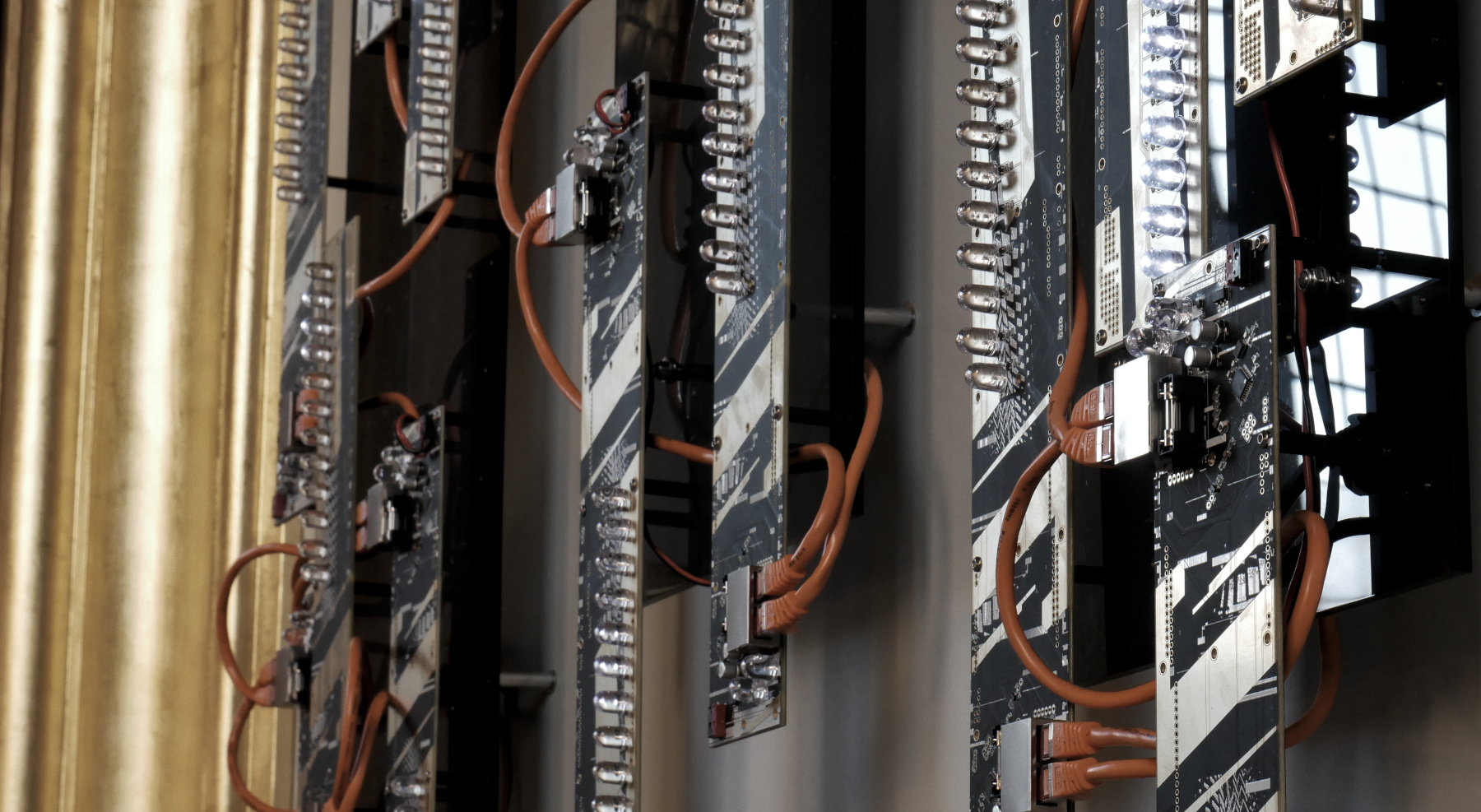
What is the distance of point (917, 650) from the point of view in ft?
4.91

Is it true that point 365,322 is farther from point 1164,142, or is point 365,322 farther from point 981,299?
point 1164,142

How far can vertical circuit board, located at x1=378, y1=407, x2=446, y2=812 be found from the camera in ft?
6.71

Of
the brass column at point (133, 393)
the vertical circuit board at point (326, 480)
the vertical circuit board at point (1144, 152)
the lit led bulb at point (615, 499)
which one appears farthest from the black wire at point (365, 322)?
the vertical circuit board at point (1144, 152)

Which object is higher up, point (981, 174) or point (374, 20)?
point (374, 20)

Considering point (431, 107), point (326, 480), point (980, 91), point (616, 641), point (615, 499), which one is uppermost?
point (431, 107)

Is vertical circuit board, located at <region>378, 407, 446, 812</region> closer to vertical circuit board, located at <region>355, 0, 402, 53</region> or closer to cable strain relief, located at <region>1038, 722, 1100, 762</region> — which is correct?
vertical circuit board, located at <region>355, 0, 402, 53</region>

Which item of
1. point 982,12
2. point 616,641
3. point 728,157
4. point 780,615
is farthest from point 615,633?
point 982,12

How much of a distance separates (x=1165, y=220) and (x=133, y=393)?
6.96ft

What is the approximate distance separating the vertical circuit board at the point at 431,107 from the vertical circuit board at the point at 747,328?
67cm

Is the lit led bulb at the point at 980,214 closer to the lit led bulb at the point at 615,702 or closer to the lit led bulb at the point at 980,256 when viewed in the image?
the lit led bulb at the point at 980,256

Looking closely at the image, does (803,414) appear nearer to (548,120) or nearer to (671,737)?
(671,737)

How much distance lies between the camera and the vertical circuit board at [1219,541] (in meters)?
0.97

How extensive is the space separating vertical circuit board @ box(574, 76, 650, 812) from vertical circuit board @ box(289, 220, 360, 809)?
64 cm

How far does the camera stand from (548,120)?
2381mm
